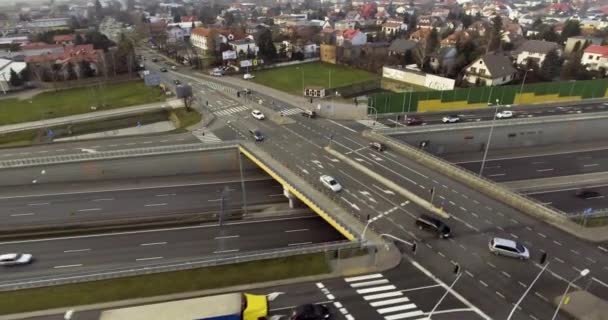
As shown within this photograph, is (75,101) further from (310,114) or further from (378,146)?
(378,146)

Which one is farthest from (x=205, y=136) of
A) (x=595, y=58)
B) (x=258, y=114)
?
(x=595, y=58)

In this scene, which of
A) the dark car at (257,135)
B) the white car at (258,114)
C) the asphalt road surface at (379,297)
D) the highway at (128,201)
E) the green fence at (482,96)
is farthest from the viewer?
the green fence at (482,96)

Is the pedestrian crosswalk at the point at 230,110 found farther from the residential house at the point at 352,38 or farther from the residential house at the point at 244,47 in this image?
the residential house at the point at 352,38

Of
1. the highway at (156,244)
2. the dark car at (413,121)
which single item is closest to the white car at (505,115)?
the dark car at (413,121)

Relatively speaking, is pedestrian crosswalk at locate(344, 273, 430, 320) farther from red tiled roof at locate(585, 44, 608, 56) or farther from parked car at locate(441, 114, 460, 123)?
red tiled roof at locate(585, 44, 608, 56)

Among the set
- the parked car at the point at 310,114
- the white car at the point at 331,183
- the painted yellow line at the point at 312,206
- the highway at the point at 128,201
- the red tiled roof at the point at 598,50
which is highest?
the red tiled roof at the point at 598,50

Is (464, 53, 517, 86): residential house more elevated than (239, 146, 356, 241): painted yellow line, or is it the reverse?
(464, 53, 517, 86): residential house

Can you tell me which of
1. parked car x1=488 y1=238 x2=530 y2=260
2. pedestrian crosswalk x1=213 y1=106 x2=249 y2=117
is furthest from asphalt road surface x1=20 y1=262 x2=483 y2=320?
pedestrian crosswalk x1=213 y1=106 x2=249 y2=117
